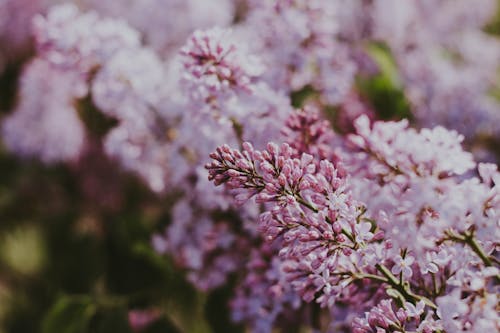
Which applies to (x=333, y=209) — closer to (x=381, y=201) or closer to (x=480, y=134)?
(x=381, y=201)

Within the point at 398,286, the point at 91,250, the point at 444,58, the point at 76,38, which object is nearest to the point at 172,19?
the point at 76,38

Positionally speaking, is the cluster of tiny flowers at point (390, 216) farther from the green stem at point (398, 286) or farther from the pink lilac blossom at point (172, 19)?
the pink lilac blossom at point (172, 19)

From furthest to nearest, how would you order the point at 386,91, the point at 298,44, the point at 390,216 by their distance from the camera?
the point at 386,91 < the point at 298,44 < the point at 390,216

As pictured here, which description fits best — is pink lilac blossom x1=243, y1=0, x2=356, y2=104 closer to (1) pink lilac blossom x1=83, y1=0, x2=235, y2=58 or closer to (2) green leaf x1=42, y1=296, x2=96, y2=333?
(1) pink lilac blossom x1=83, y1=0, x2=235, y2=58

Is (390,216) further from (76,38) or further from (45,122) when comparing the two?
(45,122)

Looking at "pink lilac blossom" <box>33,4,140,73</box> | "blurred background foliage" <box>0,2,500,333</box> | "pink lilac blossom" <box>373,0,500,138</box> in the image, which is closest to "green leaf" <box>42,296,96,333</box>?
"blurred background foliage" <box>0,2,500,333</box>

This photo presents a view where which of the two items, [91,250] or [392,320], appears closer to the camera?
[392,320]

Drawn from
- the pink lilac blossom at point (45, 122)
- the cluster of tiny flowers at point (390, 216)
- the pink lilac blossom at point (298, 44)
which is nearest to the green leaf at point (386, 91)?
the pink lilac blossom at point (298, 44)
